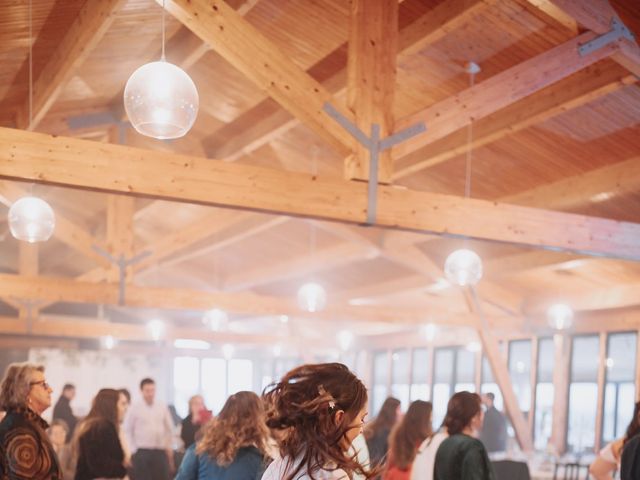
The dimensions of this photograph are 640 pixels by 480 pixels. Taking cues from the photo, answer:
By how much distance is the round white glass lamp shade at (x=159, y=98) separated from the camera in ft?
12.7

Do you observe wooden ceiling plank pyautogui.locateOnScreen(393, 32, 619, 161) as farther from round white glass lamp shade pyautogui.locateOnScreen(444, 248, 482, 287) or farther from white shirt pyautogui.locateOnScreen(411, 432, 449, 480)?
white shirt pyautogui.locateOnScreen(411, 432, 449, 480)

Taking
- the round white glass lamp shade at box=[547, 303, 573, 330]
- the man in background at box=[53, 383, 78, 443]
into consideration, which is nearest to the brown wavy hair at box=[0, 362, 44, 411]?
the man in background at box=[53, 383, 78, 443]

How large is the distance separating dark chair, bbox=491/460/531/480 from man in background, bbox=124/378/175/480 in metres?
2.76

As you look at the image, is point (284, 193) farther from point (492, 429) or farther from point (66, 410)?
point (492, 429)

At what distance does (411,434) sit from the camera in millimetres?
4980

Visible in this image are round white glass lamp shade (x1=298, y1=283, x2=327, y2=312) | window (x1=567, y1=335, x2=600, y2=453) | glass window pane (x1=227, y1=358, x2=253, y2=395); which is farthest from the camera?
glass window pane (x1=227, y1=358, x2=253, y2=395)

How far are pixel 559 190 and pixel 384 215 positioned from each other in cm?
319

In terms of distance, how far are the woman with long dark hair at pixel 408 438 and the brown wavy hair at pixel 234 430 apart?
1.57 meters

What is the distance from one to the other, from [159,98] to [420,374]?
41.2 ft

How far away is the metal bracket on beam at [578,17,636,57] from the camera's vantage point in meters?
5.87

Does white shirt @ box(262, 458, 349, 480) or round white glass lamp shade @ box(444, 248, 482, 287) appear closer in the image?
white shirt @ box(262, 458, 349, 480)

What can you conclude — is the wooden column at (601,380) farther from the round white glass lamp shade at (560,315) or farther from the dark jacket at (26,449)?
the dark jacket at (26,449)

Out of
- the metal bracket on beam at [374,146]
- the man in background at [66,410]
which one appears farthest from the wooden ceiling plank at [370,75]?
the man in background at [66,410]

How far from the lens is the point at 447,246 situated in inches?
443
